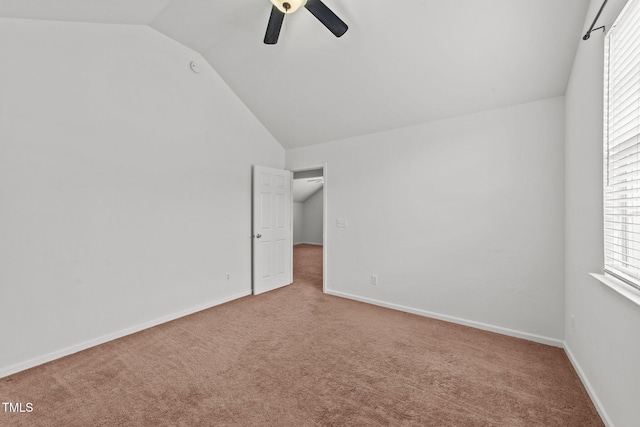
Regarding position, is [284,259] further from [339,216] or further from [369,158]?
[369,158]

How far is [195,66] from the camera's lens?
3.34m

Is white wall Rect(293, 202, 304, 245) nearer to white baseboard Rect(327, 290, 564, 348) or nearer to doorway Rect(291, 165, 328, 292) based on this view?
doorway Rect(291, 165, 328, 292)

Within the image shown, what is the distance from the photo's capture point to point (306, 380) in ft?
6.51

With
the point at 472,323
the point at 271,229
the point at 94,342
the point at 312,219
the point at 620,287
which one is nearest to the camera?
the point at 620,287

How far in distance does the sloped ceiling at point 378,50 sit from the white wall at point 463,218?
10.5 inches

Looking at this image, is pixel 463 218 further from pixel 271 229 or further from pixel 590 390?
pixel 271 229

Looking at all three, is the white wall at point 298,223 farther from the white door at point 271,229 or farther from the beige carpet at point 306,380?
the beige carpet at point 306,380

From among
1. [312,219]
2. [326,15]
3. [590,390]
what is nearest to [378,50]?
[326,15]

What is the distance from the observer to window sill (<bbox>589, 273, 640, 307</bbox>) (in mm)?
1257

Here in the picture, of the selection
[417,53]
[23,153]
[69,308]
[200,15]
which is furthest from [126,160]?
[417,53]

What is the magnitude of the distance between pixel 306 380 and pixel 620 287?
6.52 feet

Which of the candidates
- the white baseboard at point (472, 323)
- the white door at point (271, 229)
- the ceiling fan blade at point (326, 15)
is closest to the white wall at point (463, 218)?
the white baseboard at point (472, 323)

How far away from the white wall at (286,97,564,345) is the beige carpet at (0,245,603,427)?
404 millimetres

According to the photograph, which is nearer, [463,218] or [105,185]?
[105,185]
